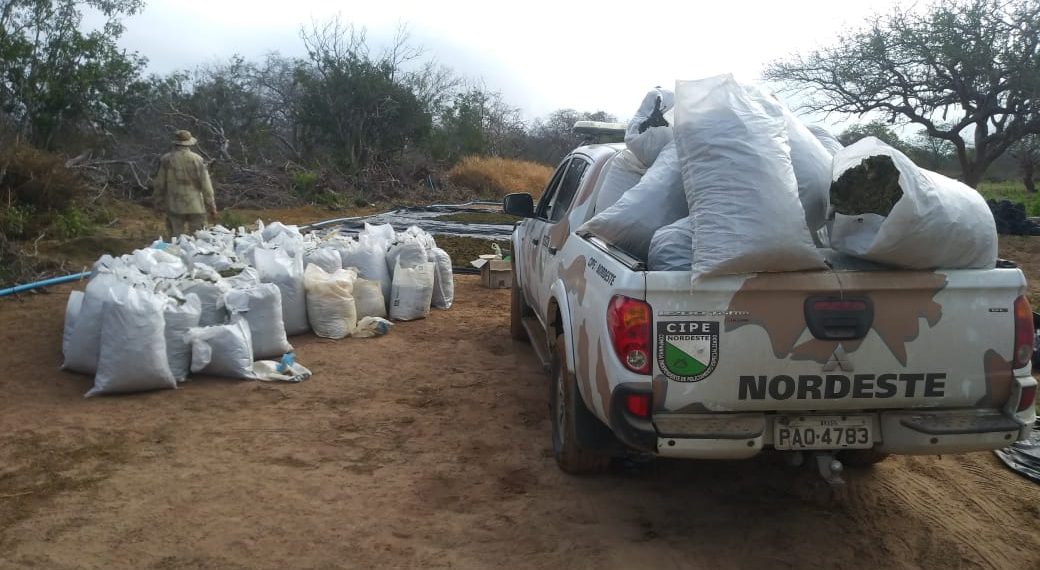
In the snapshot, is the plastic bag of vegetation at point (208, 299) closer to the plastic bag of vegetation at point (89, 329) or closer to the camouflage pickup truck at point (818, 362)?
the plastic bag of vegetation at point (89, 329)

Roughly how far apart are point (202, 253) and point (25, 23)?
508 inches

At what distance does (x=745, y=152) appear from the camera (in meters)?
3.31

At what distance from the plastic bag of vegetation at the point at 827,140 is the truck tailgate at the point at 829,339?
55.5 inches

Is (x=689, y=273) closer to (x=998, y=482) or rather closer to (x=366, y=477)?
(x=366, y=477)

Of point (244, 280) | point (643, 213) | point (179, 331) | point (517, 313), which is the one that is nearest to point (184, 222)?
point (244, 280)

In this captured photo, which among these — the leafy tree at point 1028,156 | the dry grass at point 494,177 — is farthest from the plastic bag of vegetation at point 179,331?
the leafy tree at point 1028,156

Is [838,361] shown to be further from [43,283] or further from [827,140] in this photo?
[43,283]

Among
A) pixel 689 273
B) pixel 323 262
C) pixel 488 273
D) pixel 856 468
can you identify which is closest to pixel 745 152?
pixel 689 273

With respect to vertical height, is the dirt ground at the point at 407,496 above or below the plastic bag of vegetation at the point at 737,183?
below

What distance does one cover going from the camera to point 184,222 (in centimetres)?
999

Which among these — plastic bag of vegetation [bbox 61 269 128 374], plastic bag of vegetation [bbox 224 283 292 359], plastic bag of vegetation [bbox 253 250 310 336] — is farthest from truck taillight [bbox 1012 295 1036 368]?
plastic bag of vegetation [bbox 253 250 310 336]

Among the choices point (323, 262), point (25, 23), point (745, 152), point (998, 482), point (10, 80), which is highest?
point (25, 23)

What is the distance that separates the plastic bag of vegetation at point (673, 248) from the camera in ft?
10.8

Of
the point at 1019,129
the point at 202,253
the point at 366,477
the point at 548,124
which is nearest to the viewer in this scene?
the point at 366,477
